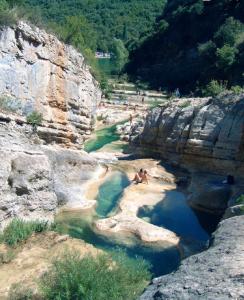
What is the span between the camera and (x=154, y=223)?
19406mm

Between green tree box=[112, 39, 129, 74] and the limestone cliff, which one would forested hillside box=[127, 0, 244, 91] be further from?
the limestone cliff

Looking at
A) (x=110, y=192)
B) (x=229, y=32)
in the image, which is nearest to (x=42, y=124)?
(x=110, y=192)

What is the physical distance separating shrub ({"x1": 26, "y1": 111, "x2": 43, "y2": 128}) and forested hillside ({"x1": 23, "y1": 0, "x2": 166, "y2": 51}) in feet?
381

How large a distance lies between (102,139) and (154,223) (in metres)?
20.2

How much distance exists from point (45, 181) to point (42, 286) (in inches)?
260

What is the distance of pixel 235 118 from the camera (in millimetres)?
22938

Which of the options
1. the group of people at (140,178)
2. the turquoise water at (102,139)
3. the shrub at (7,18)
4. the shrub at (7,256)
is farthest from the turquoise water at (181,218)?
the turquoise water at (102,139)

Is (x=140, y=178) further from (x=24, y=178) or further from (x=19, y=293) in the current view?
(x=19, y=293)

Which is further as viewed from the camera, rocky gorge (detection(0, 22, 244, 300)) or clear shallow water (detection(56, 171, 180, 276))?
rocky gorge (detection(0, 22, 244, 300))

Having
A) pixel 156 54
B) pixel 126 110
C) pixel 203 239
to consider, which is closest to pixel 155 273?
pixel 203 239

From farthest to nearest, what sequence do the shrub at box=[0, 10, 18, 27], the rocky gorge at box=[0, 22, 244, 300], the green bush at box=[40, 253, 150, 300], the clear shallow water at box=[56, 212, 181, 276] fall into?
the shrub at box=[0, 10, 18, 27]
the rocky gorge at box=[0, 22, 244, 300]
the clear shallow water at box=[56, 212, 181, 276]
the green bush at box=[40, 253, 150, 300]

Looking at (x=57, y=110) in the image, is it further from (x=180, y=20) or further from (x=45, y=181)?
(x=180, y=20)

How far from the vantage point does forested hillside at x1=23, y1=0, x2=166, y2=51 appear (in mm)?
143750

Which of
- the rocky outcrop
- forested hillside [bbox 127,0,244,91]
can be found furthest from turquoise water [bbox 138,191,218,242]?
forested hillside [bbox 127,0,244,91]
